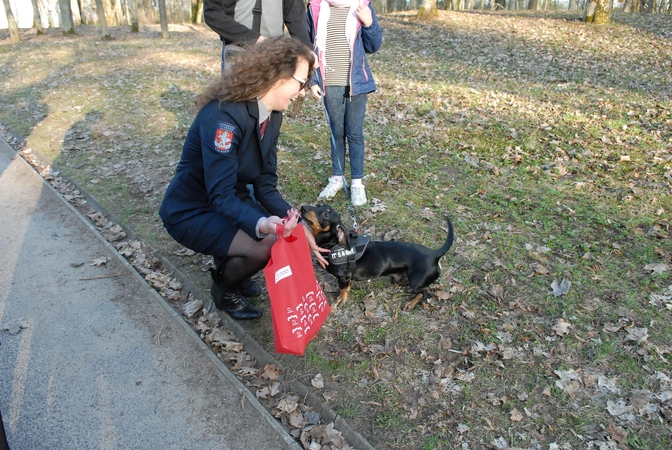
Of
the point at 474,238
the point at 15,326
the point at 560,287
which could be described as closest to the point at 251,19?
the point at 474,238

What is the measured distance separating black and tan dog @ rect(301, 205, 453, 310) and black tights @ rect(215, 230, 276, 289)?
47cm

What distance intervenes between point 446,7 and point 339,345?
24755 mm

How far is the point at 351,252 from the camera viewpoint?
11.6ft

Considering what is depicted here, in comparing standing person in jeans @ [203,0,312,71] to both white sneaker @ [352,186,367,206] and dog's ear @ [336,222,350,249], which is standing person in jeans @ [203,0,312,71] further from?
dog's ear @ [336,222,350,249]

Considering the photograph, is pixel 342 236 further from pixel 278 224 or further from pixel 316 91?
pixel 316 91

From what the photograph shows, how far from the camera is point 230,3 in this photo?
4.51 meters

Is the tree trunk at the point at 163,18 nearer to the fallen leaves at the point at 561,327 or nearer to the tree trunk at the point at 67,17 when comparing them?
the tree trunk at the point at 67,17

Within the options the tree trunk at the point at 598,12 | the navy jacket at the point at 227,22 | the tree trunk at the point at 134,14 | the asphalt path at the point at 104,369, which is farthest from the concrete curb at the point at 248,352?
the tree trunk at the point at 134,14

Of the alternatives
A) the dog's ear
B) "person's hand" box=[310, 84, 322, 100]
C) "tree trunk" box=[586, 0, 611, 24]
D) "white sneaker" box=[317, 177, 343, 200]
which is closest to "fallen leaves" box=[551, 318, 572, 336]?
the dog's ear

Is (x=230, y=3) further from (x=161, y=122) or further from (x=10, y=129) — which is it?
(x=10, y=129)

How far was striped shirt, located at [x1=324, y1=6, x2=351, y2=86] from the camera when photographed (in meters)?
4.72

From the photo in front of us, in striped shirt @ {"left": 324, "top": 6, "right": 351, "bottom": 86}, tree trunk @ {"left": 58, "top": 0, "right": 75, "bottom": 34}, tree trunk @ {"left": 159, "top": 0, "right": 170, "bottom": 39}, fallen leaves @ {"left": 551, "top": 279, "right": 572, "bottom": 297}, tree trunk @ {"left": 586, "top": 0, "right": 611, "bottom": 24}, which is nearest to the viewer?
fallen leaves @ {"left": 551, "top": 279, "right": 572, "bottom": 297}

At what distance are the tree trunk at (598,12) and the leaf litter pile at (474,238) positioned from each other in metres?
4.69

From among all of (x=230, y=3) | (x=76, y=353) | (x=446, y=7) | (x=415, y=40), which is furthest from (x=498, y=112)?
(x=446, y=7)
